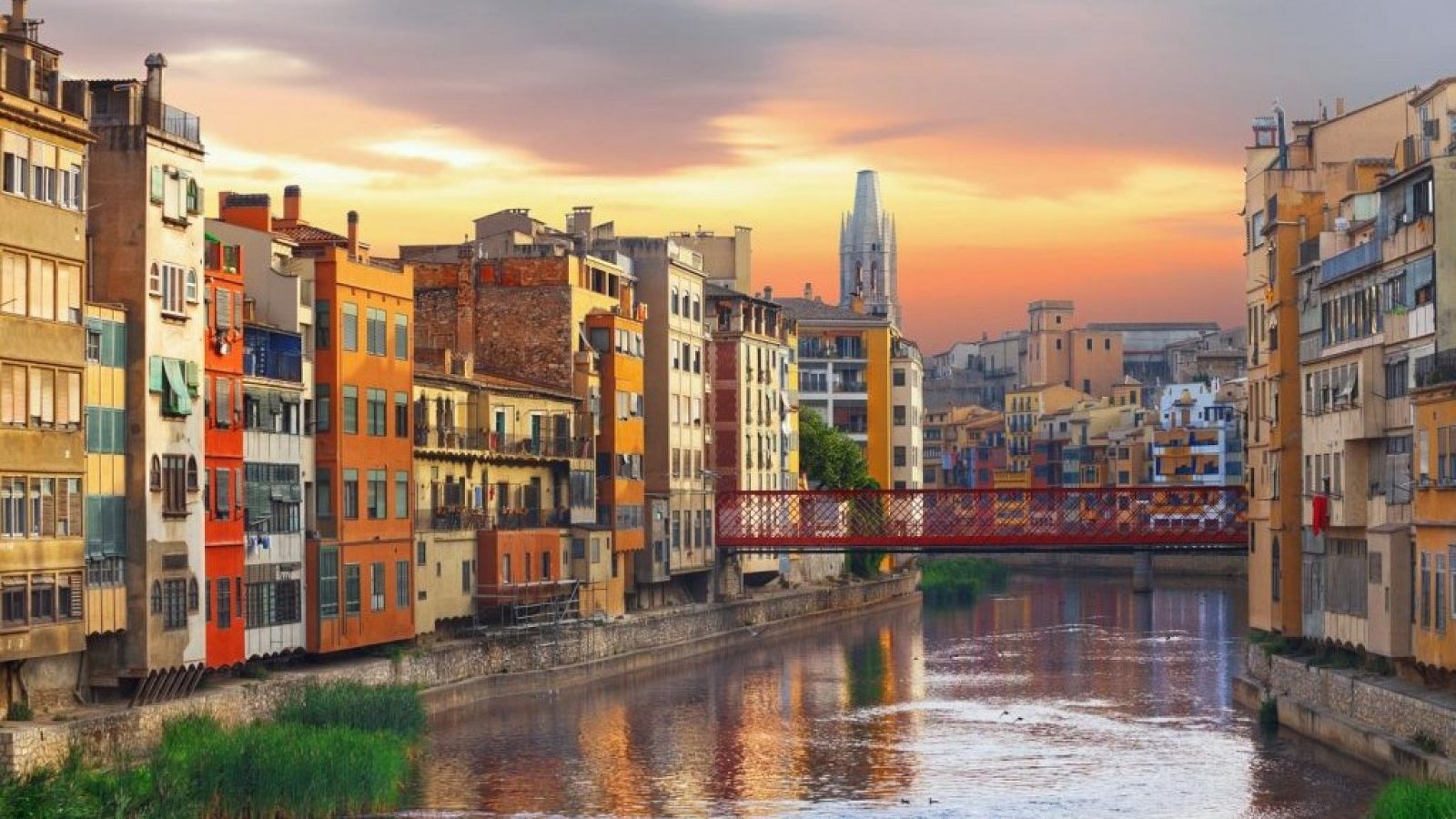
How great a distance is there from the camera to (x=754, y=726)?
6331 cm

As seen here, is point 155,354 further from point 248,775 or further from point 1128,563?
→ point 1128,563

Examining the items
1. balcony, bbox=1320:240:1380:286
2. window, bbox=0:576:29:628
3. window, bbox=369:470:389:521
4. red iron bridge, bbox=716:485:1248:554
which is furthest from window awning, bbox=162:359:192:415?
red iron bridge, bbox=716:485:1248:554

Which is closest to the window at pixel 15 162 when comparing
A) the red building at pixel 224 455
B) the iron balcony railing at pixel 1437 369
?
the red building at pixel 224 455

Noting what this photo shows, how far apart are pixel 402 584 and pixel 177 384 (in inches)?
621

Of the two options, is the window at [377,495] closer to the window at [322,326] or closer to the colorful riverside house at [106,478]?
the window at [322,326]

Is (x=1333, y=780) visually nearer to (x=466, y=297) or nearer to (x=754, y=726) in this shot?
(x=754, y=726)

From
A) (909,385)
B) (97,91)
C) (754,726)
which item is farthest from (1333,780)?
(909,385)

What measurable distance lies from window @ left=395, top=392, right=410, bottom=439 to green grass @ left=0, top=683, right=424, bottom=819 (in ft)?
49.0

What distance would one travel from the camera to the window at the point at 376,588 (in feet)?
203

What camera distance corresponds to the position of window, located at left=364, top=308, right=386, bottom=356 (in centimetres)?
6234

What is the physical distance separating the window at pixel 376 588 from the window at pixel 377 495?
130cm

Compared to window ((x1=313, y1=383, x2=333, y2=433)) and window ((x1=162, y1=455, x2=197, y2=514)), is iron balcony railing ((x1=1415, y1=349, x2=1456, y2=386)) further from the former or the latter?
window ((x1=313, y1=383, x2=333, y2=433))

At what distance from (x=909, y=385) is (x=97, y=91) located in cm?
10010

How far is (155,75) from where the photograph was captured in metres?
51.0
